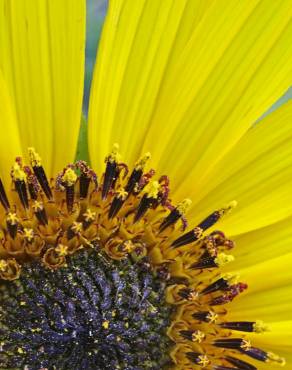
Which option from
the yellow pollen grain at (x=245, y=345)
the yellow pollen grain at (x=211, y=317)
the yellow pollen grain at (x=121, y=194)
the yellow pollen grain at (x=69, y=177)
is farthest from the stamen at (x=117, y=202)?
the yellow pollen grain at (x=245, y=345)

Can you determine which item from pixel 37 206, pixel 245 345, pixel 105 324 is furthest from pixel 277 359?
pixel 37 206

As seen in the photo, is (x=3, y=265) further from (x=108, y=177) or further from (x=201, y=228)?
(x=201, y=228)

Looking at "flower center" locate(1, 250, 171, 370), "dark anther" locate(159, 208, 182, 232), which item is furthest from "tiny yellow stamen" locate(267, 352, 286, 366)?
"dark anther" locate(159, 208, 182, 232)

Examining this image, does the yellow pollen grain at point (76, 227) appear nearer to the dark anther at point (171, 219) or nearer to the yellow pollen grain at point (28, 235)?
the yellow pollen grain at point (28, 235)

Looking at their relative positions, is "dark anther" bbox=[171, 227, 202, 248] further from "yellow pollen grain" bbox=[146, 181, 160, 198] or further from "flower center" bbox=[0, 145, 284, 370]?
"yellow pollen grain" bbox=[146, 181, 160, 198]

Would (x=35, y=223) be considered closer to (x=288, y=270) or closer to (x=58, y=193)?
(x=58, y=193)

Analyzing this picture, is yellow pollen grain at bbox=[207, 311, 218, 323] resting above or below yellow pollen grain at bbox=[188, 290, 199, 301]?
below

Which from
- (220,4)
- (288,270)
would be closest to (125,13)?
(220,4)
